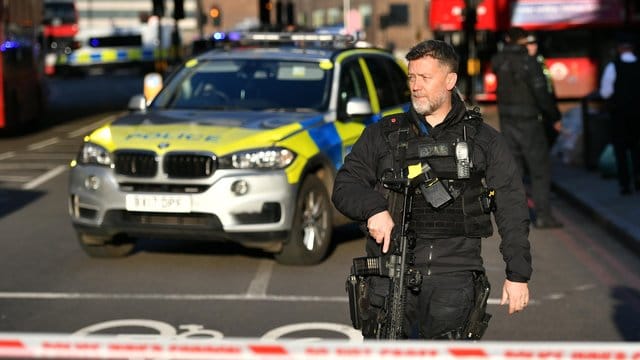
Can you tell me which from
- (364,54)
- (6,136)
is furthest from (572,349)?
(6,136)

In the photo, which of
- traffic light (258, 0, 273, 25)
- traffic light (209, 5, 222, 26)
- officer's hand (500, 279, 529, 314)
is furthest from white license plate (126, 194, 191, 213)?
traffic light (209, 5, 222, 26)

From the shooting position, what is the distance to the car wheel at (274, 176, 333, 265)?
1007cm

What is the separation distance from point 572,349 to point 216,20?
43755 millimetres

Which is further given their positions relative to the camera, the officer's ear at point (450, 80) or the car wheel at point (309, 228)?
the car wheel at point (309, 228)

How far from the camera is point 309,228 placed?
1027 centimetres

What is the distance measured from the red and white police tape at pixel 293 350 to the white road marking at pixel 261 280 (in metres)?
5.99

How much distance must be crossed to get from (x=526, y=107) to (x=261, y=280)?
3569 millimetres

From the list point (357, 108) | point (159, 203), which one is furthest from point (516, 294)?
A: point (357, 108)

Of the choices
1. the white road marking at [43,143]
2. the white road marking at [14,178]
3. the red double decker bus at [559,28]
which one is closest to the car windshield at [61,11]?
the red double decker bus at [559,28]

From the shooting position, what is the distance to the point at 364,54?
471 inches

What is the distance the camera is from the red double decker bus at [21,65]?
25.2 m

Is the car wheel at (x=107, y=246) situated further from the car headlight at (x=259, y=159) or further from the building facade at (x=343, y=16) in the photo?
the building facade at (x=343, y=16)

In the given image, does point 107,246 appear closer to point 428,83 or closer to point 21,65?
point 428,83

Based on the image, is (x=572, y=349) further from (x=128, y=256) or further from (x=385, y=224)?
(x=128, y=256)
